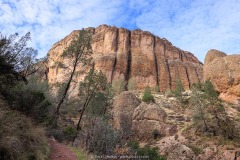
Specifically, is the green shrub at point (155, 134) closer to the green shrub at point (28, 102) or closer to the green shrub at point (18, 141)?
the green shrub at point (28, 102)

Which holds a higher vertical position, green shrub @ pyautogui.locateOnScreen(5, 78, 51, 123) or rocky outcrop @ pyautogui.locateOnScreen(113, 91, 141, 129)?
rocky outcrop @ pyautogui.locateOnScreen(113, 91, 141, 129)

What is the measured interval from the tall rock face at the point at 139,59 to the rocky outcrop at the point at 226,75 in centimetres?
3856

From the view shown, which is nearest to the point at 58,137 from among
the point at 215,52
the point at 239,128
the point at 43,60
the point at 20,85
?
the point at 20,85

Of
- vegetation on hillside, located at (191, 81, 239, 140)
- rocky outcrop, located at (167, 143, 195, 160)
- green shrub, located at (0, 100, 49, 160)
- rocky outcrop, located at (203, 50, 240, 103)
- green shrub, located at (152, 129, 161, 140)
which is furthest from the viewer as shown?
rocky outcrop, located at (203, 50, 240, 103)

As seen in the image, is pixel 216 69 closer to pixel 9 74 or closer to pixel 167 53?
pixel 9 74

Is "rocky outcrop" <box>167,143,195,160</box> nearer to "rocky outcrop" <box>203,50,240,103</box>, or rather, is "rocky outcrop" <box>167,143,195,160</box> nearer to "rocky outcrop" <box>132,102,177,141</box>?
"rocky outcrop" <box>132,102,177,141</box>

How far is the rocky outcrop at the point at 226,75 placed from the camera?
44875 millimetres

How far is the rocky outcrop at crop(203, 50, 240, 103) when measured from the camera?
147 feet

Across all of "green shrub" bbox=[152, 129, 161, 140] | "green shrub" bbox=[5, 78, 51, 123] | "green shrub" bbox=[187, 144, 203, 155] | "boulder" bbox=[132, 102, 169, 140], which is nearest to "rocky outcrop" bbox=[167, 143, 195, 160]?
"green shrub" bbox=[187, 144, 203, 155]

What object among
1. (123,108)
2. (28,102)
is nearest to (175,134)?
Result: (123,108)

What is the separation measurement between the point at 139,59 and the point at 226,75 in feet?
161

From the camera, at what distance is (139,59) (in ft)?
305

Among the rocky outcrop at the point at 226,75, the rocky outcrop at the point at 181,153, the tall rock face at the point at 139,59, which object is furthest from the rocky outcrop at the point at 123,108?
the tall rock face at the point at 139,59

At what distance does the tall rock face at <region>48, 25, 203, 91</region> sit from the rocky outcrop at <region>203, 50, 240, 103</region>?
38.6 meters
